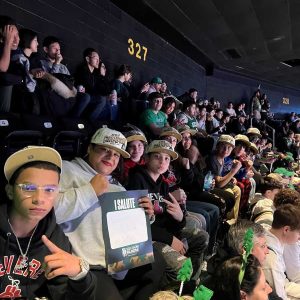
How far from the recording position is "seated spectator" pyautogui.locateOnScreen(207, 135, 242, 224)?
4.48m

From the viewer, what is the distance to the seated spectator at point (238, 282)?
171 cm

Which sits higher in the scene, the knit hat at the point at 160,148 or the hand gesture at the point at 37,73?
the hand gesture at the point at 37,73

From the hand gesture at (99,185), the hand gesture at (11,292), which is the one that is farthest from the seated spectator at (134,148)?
the hand gesture at (11,292)

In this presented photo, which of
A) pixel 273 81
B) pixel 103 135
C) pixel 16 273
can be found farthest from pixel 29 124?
pixel 273 81

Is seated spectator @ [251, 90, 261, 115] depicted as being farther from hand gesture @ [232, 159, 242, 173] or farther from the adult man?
the adult man

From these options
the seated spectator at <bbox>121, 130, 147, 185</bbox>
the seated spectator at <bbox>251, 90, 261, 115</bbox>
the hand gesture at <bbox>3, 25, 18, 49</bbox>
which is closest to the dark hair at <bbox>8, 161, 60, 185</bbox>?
the seated spectator at <bbox>121, 130, 147, 185</bbox>

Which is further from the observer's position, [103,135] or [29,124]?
[29,124]

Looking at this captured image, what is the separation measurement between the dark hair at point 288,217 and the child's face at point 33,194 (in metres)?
2.01

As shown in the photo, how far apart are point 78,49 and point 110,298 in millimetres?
4819

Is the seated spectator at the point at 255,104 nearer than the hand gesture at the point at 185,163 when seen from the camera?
No

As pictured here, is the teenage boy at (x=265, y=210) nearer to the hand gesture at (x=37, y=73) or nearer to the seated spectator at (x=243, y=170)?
the seated spectator at (x=243, y=170)

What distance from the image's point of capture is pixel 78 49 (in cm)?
579

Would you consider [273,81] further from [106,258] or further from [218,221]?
[106,258]

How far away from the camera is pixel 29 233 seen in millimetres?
1451
